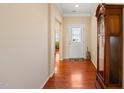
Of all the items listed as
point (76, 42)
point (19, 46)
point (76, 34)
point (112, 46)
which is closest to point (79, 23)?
point (76, 34)

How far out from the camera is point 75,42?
10.6 meters

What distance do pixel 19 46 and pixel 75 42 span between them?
7772 mm

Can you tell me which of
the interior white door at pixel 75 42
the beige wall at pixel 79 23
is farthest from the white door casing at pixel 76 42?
the beige wall at pixel 79 23

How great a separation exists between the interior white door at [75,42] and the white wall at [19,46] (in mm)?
6459

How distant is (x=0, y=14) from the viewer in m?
2.30

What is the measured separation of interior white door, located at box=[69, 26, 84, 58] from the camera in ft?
34.4

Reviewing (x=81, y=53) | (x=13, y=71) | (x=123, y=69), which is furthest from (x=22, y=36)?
(x=81, y=53)

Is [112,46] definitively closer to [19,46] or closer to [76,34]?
[19,46]

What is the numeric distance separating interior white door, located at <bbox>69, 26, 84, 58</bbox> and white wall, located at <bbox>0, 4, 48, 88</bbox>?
21.2 feet

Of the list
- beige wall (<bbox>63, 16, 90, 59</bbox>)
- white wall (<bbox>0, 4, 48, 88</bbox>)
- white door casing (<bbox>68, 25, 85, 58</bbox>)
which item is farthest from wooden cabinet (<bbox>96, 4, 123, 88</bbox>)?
white door casing (<bbox>68, 25, 85, 58</bbox>)

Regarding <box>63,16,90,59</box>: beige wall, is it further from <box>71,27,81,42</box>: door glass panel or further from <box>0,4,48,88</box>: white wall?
<box>0,4,48,88</box>: white wall

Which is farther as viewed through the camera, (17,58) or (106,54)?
(106,54)
